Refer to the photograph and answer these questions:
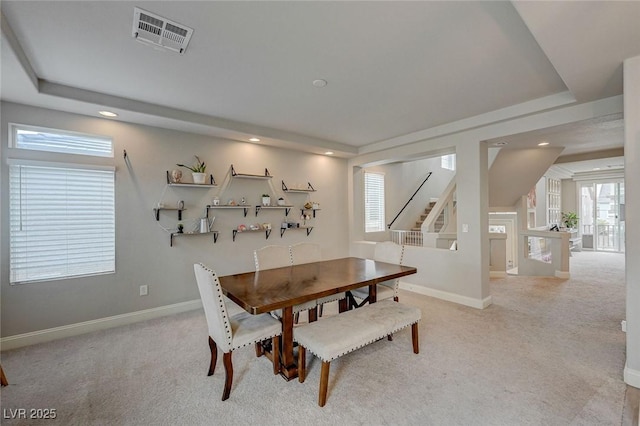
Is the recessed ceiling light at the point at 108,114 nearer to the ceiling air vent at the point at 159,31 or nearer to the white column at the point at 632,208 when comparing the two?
the ceiling air vent at the point at 159,31

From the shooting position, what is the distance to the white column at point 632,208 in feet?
6.84

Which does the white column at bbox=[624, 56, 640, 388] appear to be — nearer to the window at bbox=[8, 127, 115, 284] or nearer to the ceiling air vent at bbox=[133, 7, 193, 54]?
the ceiling air vent at bbox=[133, 7, 193, 54]

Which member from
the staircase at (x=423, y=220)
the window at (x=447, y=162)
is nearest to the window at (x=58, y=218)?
the staircase at (x=423, y=220)

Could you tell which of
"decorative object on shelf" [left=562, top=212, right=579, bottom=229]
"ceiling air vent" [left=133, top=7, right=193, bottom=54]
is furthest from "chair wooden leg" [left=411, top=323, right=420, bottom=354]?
"decorative object on shelf" [left=562, top=212, right=579, bottom=229]

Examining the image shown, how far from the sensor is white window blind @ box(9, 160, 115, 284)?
2846 millimetres

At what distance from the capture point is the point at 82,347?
9.19 feet

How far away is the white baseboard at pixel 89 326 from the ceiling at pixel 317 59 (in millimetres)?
2349

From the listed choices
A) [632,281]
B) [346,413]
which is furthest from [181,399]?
[632,281]

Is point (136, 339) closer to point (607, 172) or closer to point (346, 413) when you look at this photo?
point (346, 413)

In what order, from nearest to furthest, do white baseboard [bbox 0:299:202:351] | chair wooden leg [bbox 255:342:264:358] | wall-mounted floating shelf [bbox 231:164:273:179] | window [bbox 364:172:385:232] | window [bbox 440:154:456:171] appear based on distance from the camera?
chair wooden leg [bbox 255:342:264:358] < white baseboard [bbox 0:299:202:351] < wall-mounted floating shelf [bbox 231:164:273:179] < window [bbox 364:172:385:232] < window [bbox 440:154:456:171]

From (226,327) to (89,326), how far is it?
7.72 feet

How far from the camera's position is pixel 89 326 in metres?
3.17

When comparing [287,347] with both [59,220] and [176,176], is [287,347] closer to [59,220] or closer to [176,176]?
[176,176]

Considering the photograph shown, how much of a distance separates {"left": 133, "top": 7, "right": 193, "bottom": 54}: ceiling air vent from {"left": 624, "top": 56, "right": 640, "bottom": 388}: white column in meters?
3.22
